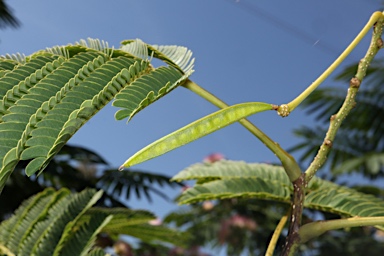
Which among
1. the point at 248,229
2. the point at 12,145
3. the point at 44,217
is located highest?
the point at 12,145

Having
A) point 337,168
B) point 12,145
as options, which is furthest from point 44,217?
point 337,168

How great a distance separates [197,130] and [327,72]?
0.18m

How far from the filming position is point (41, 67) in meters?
0.65

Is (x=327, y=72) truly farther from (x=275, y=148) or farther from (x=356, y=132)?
(x=356, y=132)

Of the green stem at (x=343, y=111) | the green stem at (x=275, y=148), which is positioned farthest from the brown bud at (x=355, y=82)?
the green stem at (x=275, y=148)

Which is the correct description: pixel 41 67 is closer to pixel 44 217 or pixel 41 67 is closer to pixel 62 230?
pixel 62 230

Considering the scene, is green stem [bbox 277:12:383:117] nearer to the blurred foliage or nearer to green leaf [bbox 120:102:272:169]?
green leaf [bbox 120:102:272:169]

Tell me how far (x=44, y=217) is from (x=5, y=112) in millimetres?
693

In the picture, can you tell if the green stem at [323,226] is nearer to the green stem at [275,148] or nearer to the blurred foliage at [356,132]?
the green stem at [275,148]

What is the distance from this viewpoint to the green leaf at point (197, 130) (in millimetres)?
480

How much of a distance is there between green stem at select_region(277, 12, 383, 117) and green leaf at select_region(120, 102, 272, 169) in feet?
0.07

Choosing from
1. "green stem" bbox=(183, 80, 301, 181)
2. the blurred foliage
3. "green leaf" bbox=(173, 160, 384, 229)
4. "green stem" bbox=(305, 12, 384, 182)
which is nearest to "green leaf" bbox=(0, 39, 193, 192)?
"green stem" bbox=(183, 80, 301, 181)

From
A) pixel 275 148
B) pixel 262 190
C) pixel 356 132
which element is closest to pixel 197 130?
pixel 275 148

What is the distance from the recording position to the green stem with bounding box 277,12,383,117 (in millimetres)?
583
